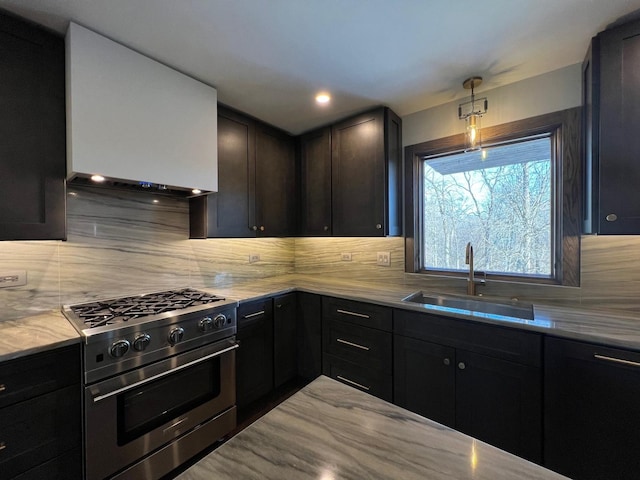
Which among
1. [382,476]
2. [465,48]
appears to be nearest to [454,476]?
[382,476]

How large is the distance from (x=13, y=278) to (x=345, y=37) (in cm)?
217

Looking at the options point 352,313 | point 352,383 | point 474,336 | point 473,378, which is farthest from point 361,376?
point 474,336

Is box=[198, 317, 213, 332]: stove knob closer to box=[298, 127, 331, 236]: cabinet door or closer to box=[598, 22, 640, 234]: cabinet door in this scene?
box=[298, 127, 331, 236]: cabinet door

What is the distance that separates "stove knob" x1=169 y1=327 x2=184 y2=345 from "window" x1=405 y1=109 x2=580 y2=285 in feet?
5.87

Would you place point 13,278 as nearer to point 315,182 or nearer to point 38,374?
point 38,374

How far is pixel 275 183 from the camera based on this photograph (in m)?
2.54

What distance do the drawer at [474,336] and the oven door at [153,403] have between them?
117 cm

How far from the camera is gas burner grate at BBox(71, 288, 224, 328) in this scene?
4.74 ft

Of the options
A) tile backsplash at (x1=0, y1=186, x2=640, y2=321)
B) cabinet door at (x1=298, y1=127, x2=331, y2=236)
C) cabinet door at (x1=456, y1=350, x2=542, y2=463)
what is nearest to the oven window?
tile backsplash at (x1=0, y1=186, x2=640, y2=321)

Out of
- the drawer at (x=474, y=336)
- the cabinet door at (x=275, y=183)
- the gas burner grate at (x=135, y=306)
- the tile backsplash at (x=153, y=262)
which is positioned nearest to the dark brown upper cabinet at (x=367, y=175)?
the tile backsplash at (x=153, y=262)

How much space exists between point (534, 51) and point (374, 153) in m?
1.09

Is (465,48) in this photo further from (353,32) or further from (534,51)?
(353,32)

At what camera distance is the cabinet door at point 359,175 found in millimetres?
2219

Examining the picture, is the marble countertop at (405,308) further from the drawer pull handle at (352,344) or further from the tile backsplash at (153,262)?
the drawer pull handle at (352,344)
